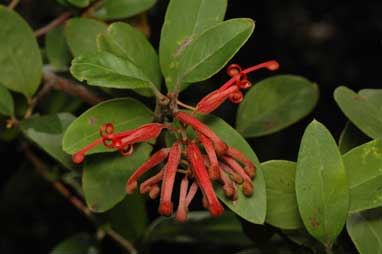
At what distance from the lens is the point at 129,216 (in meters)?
Answer: 1.51

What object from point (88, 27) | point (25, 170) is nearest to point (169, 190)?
point (88, 27)

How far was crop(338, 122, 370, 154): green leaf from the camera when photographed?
1.24m

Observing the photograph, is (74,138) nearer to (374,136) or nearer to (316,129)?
(316,129)

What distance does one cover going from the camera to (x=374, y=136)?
114 cm

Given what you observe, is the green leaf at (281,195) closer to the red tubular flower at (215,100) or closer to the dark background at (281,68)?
the red tubular flower at (215,100)

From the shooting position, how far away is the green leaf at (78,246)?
1676 millimetres

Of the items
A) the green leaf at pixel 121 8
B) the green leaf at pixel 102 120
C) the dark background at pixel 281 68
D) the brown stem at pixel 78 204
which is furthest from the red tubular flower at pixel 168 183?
the dark background at pixel 281 68

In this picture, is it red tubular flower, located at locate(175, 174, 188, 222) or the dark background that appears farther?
the dark background

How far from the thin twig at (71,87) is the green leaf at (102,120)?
0.98 ft

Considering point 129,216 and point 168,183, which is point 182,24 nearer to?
point 168,183

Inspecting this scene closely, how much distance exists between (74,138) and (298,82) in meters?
0.60

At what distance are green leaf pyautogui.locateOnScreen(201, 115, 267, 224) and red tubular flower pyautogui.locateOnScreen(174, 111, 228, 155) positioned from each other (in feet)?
0.16

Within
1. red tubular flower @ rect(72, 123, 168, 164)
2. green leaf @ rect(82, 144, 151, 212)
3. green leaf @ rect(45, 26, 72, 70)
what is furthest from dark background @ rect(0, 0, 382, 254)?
red tubular flower @ rect(72, 123, 168, 164)

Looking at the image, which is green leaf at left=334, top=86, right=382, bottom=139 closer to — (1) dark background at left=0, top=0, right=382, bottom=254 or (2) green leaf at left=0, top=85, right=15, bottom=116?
(2) green leaf at left=0, top=85, right=15, bottom=116
